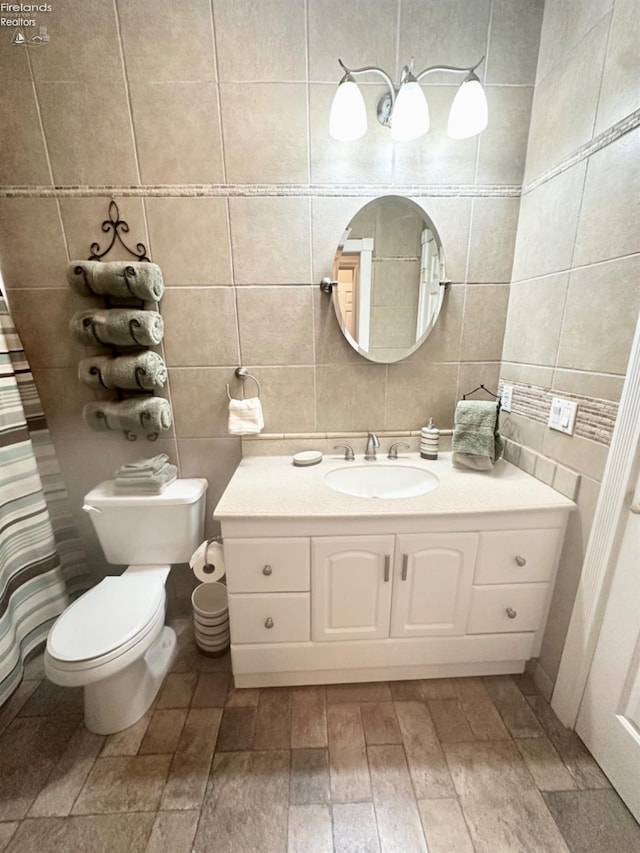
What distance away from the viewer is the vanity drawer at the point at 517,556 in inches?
43.6

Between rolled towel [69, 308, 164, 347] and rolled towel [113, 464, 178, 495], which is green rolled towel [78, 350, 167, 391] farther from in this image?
rolled towel [113, 464, 178, 495]

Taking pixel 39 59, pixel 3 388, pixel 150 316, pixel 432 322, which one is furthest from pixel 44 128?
pixel 432 322

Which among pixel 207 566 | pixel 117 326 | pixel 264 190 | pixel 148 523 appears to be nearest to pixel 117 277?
pixel 117 326

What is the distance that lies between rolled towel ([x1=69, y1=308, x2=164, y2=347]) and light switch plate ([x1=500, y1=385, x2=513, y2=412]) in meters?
1.44

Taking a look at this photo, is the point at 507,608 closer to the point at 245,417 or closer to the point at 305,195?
the point at 245,417

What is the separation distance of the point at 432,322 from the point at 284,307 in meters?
0.61

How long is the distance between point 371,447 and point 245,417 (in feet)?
1.81

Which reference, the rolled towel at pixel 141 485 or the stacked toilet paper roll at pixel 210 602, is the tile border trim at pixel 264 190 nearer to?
the rolled towel at pixel 141 485

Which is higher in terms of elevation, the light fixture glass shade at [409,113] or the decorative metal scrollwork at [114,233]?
the light fixture glass shade at [409,113]

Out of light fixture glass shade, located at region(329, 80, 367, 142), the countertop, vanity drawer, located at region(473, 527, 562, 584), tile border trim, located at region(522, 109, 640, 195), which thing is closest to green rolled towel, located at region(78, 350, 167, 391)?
the countertop

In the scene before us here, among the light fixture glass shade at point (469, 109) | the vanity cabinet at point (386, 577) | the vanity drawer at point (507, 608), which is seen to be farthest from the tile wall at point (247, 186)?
the vanity drawer at point (507, 608)

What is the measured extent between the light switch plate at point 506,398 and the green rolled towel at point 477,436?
153mm

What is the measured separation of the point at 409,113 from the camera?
3.64ft

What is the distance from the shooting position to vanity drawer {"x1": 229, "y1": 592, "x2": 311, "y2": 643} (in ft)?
3.72
